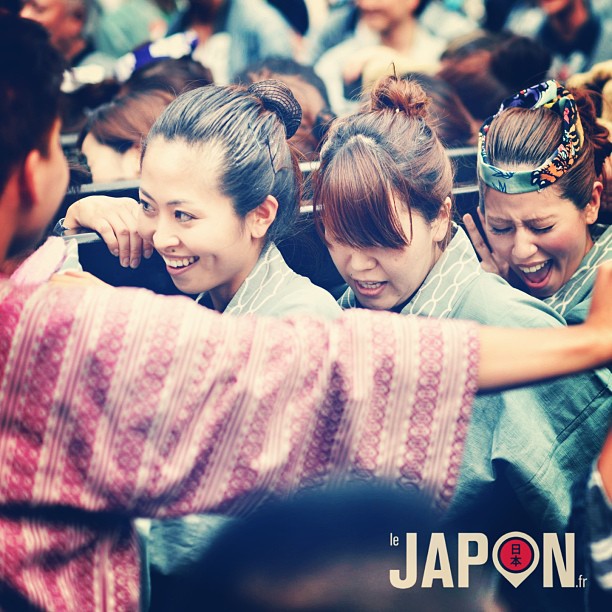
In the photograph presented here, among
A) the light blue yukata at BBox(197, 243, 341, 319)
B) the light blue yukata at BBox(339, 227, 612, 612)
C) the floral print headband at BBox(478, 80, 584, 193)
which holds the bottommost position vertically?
Result: the light blue yukata at BBox(339, 227, 612, 612)

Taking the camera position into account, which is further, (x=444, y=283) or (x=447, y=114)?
(x=447, y=114)

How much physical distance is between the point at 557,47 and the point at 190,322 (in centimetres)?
163

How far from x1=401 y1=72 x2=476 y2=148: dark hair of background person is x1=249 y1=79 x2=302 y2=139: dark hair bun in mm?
197

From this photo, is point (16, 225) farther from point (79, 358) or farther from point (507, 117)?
point (507, 117)

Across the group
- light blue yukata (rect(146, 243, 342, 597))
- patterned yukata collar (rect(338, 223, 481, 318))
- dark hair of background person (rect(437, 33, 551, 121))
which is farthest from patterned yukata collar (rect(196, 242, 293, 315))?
dark hair of background person (rect(437, 33, 551, 121))

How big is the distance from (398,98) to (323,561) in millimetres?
615

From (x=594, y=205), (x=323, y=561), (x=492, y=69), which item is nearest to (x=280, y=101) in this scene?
(x=594, y=205)

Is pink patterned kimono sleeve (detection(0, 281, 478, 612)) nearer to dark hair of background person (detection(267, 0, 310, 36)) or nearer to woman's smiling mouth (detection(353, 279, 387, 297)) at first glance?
woman's smiling mouth (detection(353, 279, 387, 297))

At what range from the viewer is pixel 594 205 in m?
1.14

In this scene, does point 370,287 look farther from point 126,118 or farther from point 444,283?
point 126,118

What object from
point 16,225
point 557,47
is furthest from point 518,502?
point 557,47

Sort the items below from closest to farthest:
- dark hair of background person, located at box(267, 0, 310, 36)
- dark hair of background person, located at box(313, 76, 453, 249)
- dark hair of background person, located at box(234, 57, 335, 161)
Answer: dark hair of background person, located at box(313, 76, 453, 249), dark hair of background person, located at box(234, 57, 335, 161), dark hair of background person, located at box(267, 0, 310, 36)

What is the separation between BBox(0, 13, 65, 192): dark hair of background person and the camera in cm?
78

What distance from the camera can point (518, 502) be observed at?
106 cm
